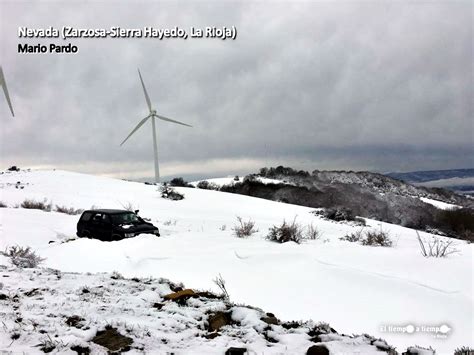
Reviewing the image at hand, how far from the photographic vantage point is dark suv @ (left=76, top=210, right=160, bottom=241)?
1271 centimetres

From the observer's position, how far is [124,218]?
13414mm

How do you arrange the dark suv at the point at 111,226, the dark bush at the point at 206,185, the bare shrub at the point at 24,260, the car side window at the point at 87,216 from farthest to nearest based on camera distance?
the dark bush at the point at 206,185 < the car side window at the point at 87,216 < the dark suv at the point at 111,226 < the bare shrub at the point at 24,260

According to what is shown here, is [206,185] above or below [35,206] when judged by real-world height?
above

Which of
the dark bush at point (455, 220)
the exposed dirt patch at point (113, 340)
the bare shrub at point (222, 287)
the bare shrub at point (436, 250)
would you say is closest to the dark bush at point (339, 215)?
the dark bush at point (455, 220)

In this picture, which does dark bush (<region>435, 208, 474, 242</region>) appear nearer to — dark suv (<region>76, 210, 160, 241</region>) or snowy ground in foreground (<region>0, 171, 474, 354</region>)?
snowy ground in foreground (<region>0, 171, 474, 354</region>)

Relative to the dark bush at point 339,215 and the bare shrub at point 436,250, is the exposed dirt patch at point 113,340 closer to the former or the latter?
the bare shrub at point 436,250

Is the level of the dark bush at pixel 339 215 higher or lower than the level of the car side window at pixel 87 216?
lower

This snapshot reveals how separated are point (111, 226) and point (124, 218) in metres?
0.65

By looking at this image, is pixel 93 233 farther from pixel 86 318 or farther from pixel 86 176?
pixel 86 176

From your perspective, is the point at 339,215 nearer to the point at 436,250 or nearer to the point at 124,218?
the point at 436,250

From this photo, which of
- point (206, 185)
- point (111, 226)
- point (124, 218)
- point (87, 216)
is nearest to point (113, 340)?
point (111, 226)

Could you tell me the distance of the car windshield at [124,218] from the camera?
1313cm

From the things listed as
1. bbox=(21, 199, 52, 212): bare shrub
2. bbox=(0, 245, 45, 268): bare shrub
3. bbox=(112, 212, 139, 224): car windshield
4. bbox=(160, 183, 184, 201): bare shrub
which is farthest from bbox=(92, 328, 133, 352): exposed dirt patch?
bbox=(160, 183, 184, 201): bare shrub

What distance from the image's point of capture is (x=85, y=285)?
621cm
